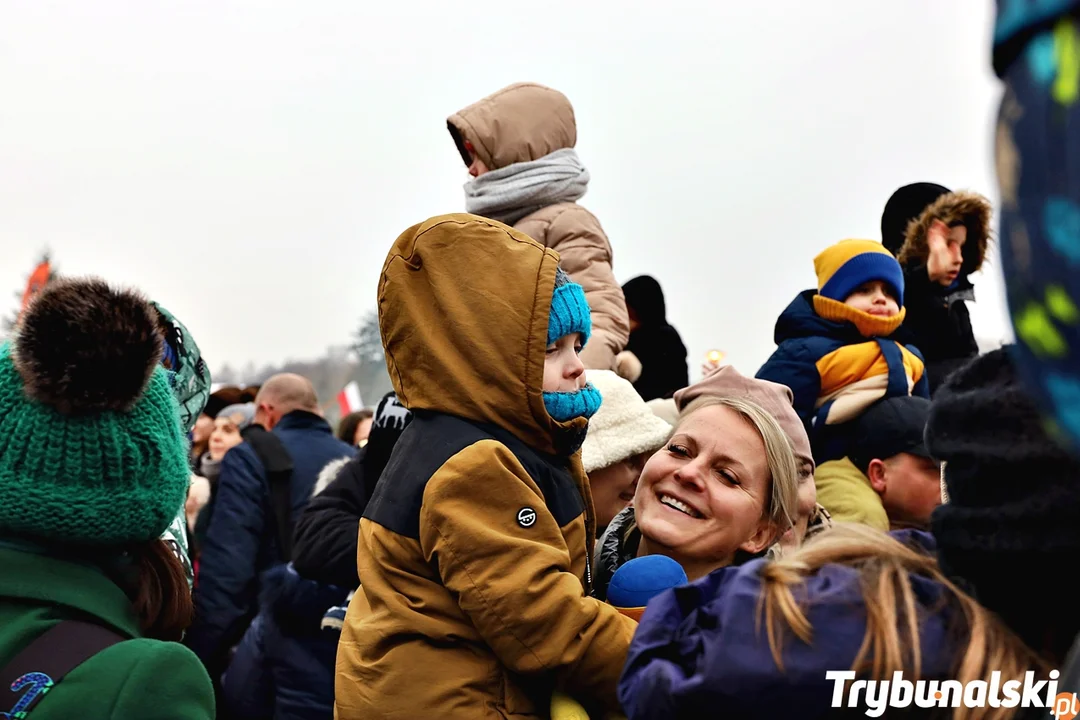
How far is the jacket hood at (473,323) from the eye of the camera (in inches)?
104

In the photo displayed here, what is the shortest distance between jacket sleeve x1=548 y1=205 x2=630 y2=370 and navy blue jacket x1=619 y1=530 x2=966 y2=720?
240cm

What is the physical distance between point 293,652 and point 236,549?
117 centimetres

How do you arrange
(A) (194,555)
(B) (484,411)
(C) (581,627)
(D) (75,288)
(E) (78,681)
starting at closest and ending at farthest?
(E) (78,681) < (D) (75,288) < (C) (581,627) < (B) (484,411) < (A) (194,555)

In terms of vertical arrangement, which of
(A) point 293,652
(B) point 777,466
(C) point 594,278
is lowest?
(A) point 293,652

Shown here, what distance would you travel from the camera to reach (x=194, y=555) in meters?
6.73

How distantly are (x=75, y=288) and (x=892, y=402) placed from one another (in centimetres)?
287

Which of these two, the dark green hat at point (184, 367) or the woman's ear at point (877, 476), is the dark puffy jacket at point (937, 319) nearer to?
the woman's ear at point (877, 476)

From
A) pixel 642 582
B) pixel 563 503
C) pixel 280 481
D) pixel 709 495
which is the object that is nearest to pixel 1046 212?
pixel 642 582

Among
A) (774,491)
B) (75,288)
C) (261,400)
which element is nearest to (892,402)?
(774,491)

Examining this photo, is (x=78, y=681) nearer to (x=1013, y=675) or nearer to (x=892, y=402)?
(x=1013, y=675)

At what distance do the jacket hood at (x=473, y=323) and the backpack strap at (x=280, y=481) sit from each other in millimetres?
2988

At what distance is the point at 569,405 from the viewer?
107 inches

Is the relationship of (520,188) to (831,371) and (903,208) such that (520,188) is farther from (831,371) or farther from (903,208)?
(903,208)

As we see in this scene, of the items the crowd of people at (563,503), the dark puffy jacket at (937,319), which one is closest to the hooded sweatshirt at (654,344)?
the crowd of people at (563,503)
